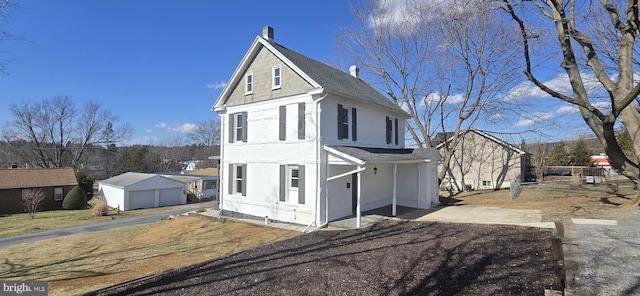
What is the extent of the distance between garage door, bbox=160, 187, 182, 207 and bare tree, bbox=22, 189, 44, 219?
10.1 m

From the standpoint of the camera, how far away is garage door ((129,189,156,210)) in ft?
103

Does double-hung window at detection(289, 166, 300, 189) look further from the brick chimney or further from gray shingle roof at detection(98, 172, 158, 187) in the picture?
gray shingle roof at detection(98, 172, 158, 187)

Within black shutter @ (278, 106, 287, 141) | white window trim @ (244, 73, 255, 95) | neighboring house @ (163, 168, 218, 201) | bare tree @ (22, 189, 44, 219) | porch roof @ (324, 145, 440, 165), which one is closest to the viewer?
porch roof @ (324, 145, 440, 165)

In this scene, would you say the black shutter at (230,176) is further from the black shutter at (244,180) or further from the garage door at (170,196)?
the garage door at (170,196)

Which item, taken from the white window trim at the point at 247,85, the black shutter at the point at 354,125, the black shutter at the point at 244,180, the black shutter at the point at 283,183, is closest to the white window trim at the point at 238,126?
the white window trim at the point at 247,85

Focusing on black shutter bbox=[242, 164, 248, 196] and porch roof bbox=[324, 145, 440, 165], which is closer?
porch roof bbox=[324, 145, 440, 165]

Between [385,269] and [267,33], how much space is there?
493 inches

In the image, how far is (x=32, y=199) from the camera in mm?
28766

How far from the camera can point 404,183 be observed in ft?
55.9

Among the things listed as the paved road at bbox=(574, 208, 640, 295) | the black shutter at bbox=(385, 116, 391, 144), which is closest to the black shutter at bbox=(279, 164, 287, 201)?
the black shutter at bbox=(385, 116, 391, 144)

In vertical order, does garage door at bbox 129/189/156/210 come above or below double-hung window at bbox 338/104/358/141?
below

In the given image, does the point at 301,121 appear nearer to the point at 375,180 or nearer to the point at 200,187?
the point at 375,180

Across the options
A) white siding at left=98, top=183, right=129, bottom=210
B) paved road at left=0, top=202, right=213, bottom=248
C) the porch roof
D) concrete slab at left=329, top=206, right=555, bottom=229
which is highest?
the porch roof

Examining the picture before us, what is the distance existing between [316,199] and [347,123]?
12.7 ft
